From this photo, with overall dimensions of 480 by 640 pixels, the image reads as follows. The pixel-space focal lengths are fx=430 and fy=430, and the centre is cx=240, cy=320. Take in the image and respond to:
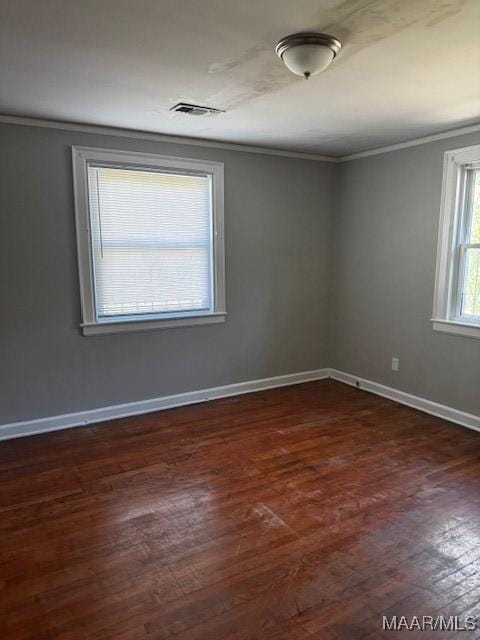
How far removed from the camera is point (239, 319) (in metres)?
4.32

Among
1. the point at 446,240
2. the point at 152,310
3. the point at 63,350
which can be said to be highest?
the point at 446,240

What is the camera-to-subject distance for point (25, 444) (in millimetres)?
3301

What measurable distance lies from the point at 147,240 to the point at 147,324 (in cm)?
74

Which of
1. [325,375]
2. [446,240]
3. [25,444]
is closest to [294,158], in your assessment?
[446,240]

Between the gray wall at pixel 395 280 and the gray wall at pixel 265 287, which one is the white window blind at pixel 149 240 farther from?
the gray wall at pixel 395 280

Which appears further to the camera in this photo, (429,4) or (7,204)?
(7,204)

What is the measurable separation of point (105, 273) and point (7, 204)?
2.85 ft

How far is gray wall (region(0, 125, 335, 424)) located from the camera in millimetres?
3275

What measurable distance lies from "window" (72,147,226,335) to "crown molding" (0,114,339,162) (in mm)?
155

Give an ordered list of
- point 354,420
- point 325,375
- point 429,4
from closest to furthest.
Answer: point 429,4 → point 354,420 → point 325,375

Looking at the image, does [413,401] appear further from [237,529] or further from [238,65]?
[238,65]

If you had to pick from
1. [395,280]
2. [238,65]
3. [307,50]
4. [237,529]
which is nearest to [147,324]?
[237,529]

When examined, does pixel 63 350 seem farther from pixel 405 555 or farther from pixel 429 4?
pixel 429 4

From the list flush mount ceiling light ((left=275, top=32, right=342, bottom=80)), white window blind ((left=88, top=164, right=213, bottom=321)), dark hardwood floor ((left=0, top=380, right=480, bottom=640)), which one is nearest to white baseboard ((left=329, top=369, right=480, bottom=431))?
dark hardwood floor ((left=0, top=380, right=480, bottom=640))
